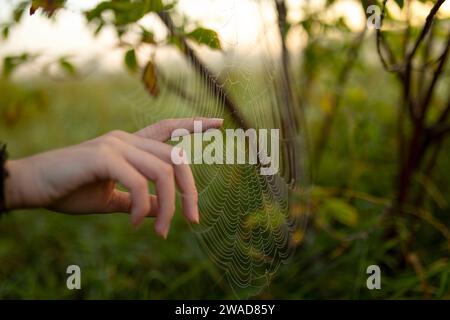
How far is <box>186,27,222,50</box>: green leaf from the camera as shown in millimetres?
1211

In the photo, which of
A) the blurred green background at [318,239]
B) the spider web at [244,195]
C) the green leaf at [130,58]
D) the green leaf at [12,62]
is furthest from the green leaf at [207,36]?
the green leaf at [12,62]

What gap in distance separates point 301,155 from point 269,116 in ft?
1.47

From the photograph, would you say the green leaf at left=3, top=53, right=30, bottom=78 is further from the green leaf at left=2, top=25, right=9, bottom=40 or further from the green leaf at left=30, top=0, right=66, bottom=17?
the green leaf at left=30, top=0, right=66, bottom=17

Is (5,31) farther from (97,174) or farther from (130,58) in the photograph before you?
(97,174)

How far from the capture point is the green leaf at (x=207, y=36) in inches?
47.7

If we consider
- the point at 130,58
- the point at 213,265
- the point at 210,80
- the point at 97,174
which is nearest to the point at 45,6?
the point at 130,58

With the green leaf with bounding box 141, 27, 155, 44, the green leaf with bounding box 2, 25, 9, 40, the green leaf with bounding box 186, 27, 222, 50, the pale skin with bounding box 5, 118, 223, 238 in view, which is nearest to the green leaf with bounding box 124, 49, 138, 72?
the green leaf with bounding box 141, 27, 155, 44

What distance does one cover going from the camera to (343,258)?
6.59 feet

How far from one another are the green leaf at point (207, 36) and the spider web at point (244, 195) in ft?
0.31

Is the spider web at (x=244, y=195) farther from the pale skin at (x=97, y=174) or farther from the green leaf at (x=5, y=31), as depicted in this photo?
the pale skin at (x=97, y=174)

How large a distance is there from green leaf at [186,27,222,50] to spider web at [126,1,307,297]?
0.09 meters

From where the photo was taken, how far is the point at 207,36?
1218mm

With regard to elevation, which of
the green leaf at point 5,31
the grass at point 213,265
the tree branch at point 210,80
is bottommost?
the grass at point 213,265

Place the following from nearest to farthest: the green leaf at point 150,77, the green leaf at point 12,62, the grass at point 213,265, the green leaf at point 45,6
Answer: the green leaf at point 45,6
the green leaf at point 150,77
the green leaf at point 12,62
the grass at point 213,265
